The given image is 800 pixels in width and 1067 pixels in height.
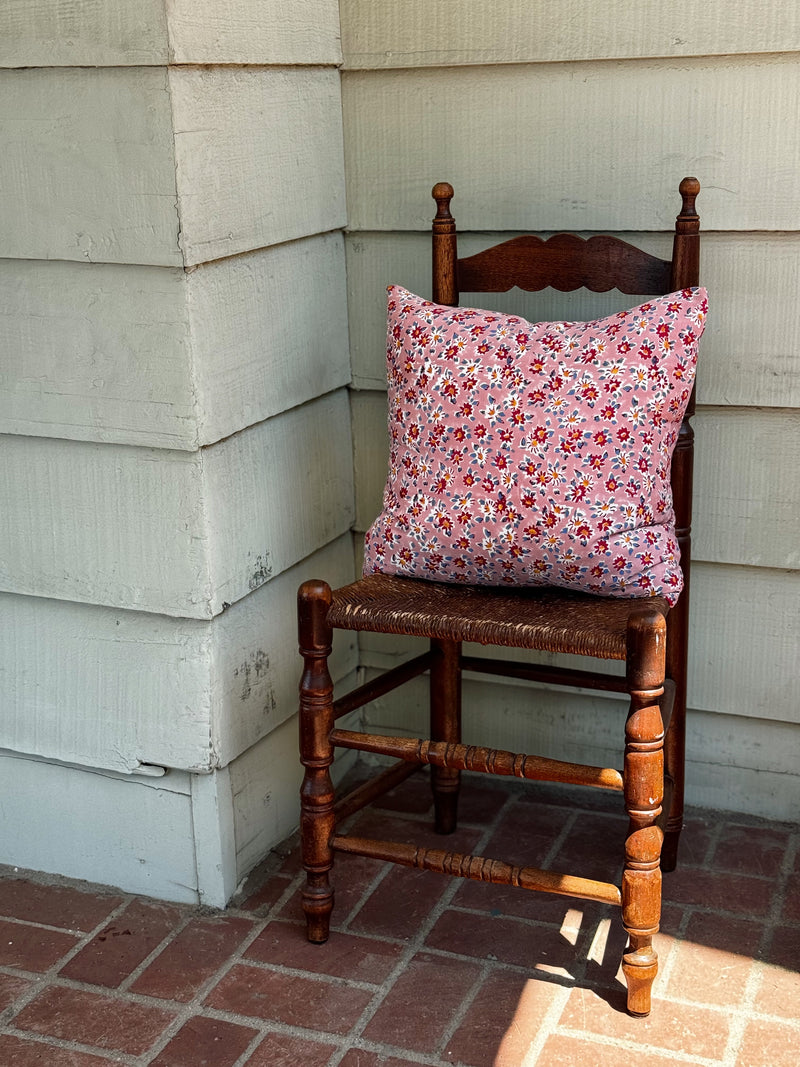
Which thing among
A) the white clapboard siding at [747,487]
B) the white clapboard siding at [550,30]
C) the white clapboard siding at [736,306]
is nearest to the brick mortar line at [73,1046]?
the white clapboard siding at [747,487]

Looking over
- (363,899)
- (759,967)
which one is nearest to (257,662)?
(363,899)

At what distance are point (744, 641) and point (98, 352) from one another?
132cm

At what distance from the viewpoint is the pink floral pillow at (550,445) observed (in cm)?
185

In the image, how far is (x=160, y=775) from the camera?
84.5 inches

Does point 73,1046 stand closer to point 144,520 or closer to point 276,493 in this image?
point 144,520

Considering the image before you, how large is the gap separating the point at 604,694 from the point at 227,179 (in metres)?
1.25

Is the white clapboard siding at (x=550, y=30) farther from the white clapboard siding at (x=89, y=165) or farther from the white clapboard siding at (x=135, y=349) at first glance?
the white clapboard siding at (x=89, y=165)

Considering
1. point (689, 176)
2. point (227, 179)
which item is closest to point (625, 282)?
point (689, 176)

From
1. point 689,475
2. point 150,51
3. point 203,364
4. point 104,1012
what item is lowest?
point 104,1012

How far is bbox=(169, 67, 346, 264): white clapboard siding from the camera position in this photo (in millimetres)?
1873

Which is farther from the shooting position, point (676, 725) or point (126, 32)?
point (676, 725)

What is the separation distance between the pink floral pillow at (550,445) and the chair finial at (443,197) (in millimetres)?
277

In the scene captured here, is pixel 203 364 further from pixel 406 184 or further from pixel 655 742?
pixel 655 742

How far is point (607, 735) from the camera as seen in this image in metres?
2.49
